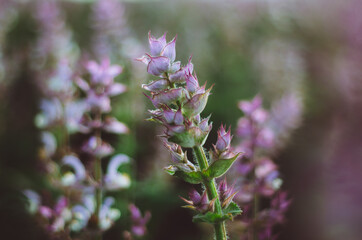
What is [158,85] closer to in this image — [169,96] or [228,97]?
[169,96]

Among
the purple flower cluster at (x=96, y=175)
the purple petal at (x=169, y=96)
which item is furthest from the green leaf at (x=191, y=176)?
the purple flower cluster at (x=96, y=175)

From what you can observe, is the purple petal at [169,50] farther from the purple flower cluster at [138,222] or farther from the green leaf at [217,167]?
the purple flower cluster at [138,222]

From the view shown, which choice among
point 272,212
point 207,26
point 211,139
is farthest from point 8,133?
point 207,26

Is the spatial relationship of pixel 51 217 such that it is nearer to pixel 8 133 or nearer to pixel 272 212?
pixel 272 212

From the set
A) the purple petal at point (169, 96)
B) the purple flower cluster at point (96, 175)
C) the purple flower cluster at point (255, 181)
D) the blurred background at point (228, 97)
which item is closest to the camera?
the purple petal at point (169, 96)

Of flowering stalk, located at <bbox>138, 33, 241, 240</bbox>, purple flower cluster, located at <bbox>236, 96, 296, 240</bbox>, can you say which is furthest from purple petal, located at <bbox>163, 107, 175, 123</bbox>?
purple flower cluster, located at <bbox>236, 96, 296, 240</bbox>

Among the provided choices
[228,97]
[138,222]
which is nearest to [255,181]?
[138,222]
